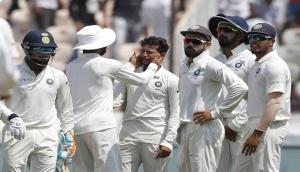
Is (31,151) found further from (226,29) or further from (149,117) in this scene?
(226,29)

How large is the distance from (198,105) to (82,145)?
1032mm

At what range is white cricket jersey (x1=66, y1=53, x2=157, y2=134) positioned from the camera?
10062mm

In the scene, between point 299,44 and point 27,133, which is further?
point 299,44

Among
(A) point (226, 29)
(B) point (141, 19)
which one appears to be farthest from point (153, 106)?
(B) point (141, 19)

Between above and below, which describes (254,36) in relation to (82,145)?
above

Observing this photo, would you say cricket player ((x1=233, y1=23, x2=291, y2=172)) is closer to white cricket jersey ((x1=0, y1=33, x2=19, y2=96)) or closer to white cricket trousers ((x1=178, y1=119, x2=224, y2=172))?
white cricket trousers ((x1=178, y1=119, x2=224, y2=172))

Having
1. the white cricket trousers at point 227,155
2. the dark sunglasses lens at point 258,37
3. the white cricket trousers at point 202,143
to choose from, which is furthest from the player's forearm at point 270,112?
the white cricket trousers at point 227,155

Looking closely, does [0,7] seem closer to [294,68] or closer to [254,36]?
[294,68]

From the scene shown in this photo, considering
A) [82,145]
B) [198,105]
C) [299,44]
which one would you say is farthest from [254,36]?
[299,44]

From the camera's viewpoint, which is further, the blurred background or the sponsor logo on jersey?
the blurred background

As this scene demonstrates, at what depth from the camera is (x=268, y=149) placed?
9.36m

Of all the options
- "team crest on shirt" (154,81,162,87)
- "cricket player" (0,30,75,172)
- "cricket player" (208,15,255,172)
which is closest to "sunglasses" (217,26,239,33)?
"cricket player" (208,15,255,172)

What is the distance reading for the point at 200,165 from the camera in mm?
10125

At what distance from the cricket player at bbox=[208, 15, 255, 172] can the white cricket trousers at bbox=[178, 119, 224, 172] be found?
8.2 inches
